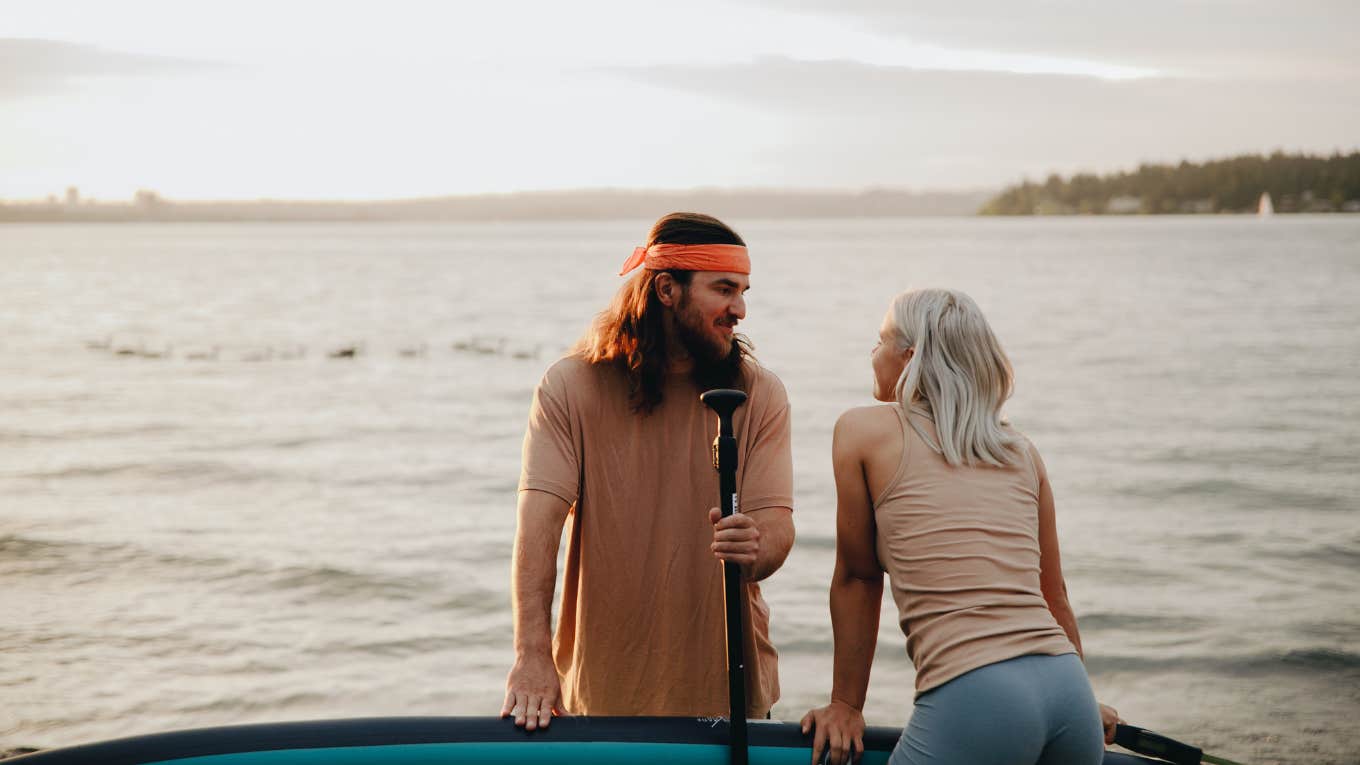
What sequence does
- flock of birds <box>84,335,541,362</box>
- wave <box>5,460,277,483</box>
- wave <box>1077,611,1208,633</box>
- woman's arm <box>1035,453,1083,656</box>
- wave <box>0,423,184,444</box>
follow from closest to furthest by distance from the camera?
woman's arm <box>1035,453,1083,656</box> < wave <box>1077,611,1208,633</box> < wave <box>5,460,277,483</box> < wave <box>0,423,184,444</box> < flock of birds <box>84,335,541,362</box>

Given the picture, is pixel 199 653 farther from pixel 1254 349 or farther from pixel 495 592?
pixel 1254 349

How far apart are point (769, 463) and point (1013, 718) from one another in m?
0.90

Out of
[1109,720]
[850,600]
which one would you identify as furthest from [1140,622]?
[850,600]

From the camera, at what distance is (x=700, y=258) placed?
3090 millimetres

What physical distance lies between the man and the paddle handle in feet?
2.99

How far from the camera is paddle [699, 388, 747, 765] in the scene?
2.74 meters

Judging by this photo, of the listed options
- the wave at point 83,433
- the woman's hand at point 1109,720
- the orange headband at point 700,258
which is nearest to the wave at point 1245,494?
the woman's hand at point 1109,720

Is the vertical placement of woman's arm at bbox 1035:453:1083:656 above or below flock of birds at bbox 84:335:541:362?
above

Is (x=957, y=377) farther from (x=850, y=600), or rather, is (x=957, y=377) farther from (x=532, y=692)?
(x=532, y=692)

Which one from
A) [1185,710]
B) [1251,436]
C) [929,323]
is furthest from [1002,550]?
[1251,436]

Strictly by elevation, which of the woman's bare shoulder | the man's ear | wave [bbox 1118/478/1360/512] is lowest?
wave [bbox 1118/478/1360/512]

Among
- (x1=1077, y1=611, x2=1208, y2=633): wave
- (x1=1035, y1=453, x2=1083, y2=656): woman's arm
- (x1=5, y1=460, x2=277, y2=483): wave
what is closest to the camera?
(x1=1035, y1=453, x2=1083, y2=656): woman's arm

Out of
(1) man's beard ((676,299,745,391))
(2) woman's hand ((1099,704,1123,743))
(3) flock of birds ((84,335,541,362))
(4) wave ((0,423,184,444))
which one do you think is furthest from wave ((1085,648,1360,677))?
(3) flock of birds ((84,335,541,362))

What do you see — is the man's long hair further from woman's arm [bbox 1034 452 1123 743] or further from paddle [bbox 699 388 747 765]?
woman's arm [bbox 1034 452 1123 743]
